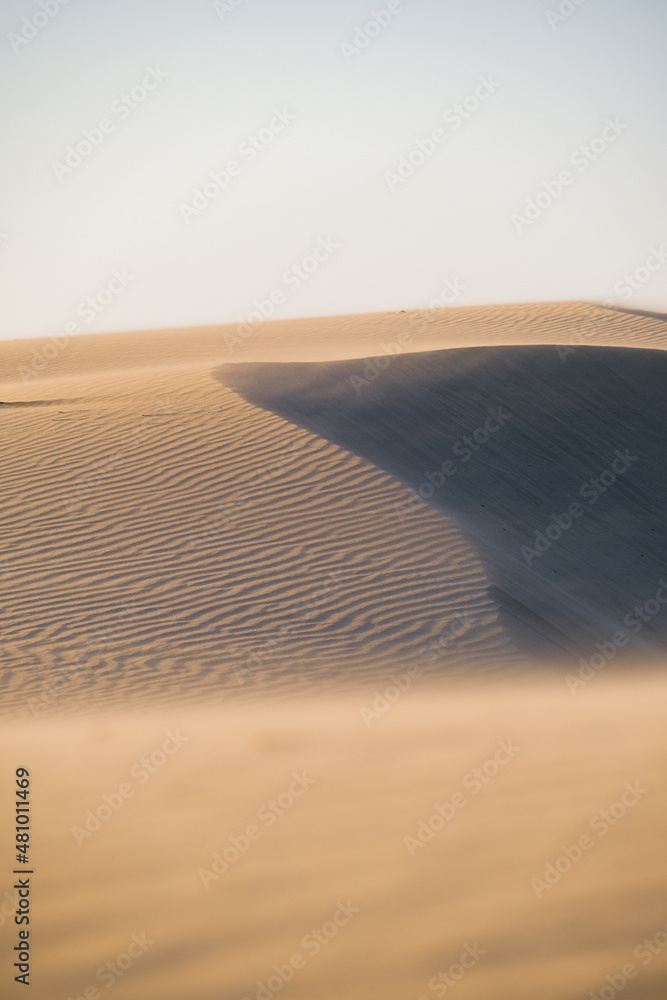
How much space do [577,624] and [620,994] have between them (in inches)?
224

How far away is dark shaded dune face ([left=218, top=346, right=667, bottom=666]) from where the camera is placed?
840cm

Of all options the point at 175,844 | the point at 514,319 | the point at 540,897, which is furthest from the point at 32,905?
the point at 514,319

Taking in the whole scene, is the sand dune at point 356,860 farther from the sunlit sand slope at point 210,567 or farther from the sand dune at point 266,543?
the sand dune at point 266,543

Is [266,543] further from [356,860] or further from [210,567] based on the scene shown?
[356,860]

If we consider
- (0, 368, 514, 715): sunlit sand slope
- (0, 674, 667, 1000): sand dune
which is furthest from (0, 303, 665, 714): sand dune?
(0, 674, 667, 1000): sand dune

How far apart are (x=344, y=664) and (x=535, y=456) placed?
626 cm

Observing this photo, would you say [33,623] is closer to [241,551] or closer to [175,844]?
[241,551]

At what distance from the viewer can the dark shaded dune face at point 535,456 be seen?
8398mm

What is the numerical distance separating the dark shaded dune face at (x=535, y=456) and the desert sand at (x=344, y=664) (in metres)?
0.06

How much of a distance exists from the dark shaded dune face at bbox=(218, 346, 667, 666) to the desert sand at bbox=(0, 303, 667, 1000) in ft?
0.19

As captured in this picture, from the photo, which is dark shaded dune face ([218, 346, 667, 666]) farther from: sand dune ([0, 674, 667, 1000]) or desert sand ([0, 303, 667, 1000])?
sand dune ([0, 674, 667, 1000])

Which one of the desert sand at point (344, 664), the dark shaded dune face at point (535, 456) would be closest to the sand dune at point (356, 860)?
the desert sand at point (344, 664)

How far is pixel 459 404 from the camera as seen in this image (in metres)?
12.8

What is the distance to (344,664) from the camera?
6.83 meters
